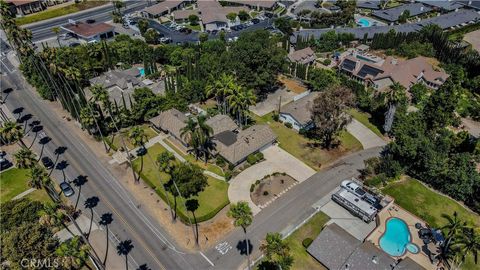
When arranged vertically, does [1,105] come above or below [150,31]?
below

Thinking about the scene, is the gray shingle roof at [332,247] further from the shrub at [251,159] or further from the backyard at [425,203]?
the shrub at [251,159]

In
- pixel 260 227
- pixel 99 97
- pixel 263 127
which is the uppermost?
pixel 99 97

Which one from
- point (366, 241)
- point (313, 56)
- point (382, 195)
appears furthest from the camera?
point (313, 56)

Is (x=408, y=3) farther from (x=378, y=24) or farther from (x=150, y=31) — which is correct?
(x=150, y=31)

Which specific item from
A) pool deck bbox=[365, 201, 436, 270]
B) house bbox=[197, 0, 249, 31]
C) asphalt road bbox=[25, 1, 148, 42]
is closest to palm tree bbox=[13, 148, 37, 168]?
pool deck bbox=[365, 201, 436, 270]

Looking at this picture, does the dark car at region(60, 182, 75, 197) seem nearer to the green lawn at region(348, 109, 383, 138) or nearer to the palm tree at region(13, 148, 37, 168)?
the palm tree at region(13, 148, 37, 168)

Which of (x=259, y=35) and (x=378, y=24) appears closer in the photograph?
(x=259, y=35)

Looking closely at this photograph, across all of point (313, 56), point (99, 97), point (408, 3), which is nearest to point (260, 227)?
point (99, 97)

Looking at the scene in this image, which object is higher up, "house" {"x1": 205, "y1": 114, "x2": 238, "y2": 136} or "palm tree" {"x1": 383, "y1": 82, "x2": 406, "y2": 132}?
"palm tree" {"x1": 383, "y1": 82, "x2": 406, "y2": 132}
